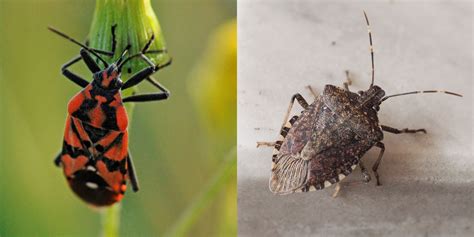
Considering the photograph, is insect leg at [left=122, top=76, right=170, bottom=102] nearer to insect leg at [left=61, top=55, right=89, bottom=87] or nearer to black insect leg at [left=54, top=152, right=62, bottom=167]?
insect leg at [left=61, top=55, right=89, bottom=87]

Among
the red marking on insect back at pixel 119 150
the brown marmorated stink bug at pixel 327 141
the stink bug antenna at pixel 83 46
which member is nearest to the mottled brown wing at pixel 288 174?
the brown marmorated stink bug at pixel 327 141

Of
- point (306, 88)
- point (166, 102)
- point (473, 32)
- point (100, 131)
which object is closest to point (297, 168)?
point (306, 88)

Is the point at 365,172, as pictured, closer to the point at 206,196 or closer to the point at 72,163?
the point at 206,196

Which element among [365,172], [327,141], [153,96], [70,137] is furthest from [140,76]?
[365,172]

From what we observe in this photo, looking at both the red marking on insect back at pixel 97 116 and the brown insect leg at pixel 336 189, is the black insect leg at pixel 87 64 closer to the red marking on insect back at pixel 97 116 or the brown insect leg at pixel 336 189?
the red marking on insect back at pixel 97 116

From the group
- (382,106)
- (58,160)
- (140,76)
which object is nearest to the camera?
(140,76)

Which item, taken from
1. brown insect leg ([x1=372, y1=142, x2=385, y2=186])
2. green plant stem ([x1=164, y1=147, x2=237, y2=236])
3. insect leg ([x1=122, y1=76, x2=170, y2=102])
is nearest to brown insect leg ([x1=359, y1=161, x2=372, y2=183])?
brown insect leg ([x1=372, y1=142, x2=385, y2=186])
